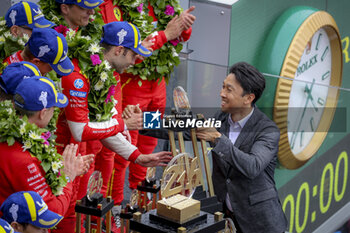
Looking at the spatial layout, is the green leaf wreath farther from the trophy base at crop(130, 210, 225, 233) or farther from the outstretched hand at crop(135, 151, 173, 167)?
the outstretched hand at crop(135, 151, 173, 167)

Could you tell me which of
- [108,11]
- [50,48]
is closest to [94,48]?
[50,48]

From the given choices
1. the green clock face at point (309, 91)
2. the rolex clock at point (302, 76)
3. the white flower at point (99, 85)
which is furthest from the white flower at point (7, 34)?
the green clock face at point (309, 91)

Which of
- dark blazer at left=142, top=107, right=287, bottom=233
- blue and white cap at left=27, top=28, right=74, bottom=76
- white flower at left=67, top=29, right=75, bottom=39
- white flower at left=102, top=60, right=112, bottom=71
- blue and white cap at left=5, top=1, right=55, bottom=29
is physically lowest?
dark blazer at left=142, top=107, right=287, bottom=233

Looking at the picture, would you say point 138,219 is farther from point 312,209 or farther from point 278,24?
point 312,209

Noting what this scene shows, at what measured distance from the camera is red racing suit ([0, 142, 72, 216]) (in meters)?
1.83

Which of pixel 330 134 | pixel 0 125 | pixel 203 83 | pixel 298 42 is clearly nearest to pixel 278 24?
pixel 298 42

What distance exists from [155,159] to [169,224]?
0.79 meters

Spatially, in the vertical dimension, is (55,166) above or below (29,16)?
below

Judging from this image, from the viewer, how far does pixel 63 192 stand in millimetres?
2029

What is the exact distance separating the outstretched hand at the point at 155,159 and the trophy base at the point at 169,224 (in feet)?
2.10

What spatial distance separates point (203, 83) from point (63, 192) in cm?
192

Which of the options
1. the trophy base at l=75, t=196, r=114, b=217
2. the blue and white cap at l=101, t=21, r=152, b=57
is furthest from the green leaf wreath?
the blue and white cap at l=101, t=21, r=152, b=57

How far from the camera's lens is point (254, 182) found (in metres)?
2.73

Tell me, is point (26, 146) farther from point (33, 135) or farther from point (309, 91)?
point (309, 91)
